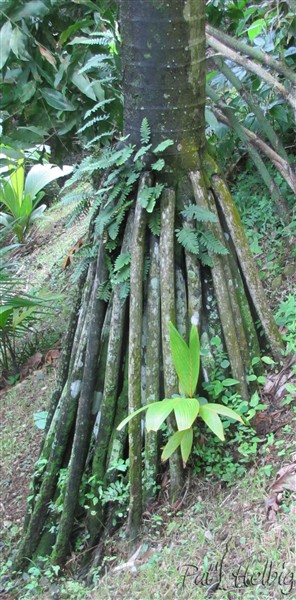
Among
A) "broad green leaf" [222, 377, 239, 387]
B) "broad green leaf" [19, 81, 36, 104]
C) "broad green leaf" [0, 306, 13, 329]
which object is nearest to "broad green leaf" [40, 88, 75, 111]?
"broad green leaf" [19, 81, 36, 104]

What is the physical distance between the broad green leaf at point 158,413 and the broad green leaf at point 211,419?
0.40ft

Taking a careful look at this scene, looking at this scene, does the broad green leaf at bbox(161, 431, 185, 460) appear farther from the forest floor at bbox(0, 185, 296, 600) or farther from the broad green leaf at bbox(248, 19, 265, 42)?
the broad green leaf at bbox(248, 19, 265, 42)

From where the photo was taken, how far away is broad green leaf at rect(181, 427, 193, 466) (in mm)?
2846

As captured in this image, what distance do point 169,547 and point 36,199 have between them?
603 centimetres

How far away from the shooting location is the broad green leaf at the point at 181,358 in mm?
2820

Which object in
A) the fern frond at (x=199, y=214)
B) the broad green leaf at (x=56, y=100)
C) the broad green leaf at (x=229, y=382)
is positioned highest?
the broad green leaf at (x=56, y=100)

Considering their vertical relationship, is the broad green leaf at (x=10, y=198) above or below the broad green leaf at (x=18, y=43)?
above

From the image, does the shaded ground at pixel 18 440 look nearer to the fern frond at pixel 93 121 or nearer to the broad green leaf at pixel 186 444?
the broad green leaf at pixel 186 444

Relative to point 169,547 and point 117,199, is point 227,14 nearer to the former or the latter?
point 117,199

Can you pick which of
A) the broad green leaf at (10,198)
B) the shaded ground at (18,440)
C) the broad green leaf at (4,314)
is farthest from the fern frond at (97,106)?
the broad green leaf at (10,198)

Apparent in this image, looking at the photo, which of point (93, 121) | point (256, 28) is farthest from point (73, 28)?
point (256, 28)

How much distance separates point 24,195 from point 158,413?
19.2ft

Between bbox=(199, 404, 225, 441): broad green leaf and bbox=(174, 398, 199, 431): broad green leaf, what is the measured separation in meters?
0.06

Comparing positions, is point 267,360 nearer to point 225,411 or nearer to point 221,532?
point 225,411
